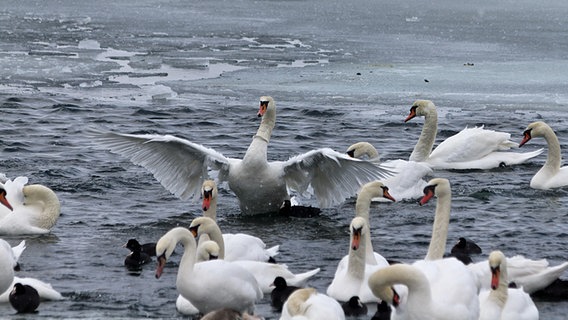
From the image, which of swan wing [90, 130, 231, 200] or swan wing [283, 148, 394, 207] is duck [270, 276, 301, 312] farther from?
swan wing [90, 130, 231, 200]

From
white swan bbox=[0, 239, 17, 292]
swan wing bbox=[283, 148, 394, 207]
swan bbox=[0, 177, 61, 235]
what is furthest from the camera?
swan wing bbox=[283, 148, 394, 207]

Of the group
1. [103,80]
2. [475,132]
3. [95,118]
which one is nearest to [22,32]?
[103,80]

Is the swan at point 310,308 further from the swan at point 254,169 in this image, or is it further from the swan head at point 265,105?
the swan head at point 265,105

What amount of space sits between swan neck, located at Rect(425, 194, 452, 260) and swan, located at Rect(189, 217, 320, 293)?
3.12ft

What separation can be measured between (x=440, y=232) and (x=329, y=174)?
289cm

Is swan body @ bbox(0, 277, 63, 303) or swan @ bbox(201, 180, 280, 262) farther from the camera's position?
swan @ bbox(201, 180, 280, 262)

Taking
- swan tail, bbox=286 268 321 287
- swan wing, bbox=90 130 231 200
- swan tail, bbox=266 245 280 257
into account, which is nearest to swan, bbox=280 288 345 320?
swan tail, bbox=286 268 321 287

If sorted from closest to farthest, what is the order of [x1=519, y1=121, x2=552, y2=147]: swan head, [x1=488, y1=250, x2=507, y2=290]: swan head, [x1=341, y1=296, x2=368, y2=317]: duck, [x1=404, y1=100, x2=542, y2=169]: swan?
[x1=488, y1=250, x2=507, y2=290]: swan head → [x1=341, y1=296, x2=368, y2=317]: duck → [x1=519, y1=121, x2=552, y2=147]: swan head → [x1=404, y1=100, x2=542, y2=169]: swan

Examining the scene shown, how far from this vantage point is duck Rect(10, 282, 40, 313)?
7590 mm

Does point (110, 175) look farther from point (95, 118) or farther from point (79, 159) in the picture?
point (95, 118)

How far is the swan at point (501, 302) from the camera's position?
23.8ft

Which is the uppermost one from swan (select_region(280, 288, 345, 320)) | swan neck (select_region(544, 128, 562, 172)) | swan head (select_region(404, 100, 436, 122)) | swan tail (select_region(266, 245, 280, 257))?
swan head (select_region(404, 100, 436, 122))

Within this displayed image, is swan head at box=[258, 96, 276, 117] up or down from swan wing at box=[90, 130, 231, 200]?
up

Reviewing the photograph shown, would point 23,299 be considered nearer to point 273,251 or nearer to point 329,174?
point 273,251
